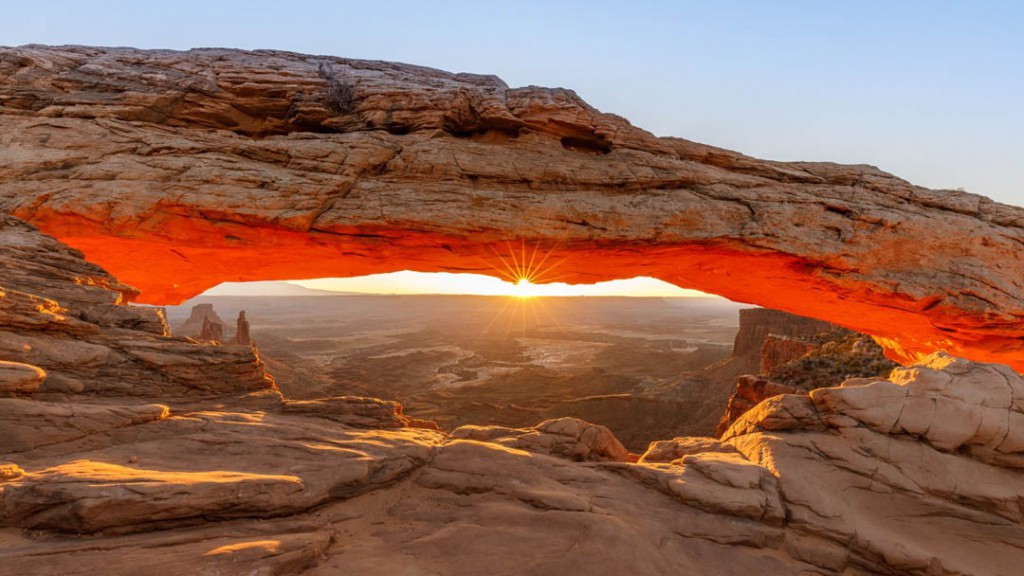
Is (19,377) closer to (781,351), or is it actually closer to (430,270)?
(430,270)

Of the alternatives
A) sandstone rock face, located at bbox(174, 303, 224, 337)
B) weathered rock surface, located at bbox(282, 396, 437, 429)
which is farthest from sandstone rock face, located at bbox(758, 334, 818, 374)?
sandstone rock face, located at bbox(174, 303, 224, 337)

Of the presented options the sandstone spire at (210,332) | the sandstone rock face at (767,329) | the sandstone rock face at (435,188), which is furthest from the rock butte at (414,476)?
the sandstone spire at (210,332)

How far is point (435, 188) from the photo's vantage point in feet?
→ 40.4

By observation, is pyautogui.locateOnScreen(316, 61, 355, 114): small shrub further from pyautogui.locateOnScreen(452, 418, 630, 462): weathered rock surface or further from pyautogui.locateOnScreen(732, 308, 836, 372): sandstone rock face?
pyautogui.locateOnScreen(732, 308, 836, 372): sandstone rock face

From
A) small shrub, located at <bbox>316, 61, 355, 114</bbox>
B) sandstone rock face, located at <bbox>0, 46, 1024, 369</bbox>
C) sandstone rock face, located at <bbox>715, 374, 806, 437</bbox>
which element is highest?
small shrub, located at <bbox>316, 61, 355, 114</bbox>

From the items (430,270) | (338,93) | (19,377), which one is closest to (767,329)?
(430,270)

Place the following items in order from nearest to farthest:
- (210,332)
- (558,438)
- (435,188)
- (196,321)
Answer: (558,438), (435,188), (210,332), (196,321)

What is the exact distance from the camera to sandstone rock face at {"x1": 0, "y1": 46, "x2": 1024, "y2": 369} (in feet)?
37.3

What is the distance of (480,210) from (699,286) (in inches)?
399

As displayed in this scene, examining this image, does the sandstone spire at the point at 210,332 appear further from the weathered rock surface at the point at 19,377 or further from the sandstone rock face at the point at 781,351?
the sandstone rock face at the point at 781,351

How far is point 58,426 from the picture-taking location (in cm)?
639

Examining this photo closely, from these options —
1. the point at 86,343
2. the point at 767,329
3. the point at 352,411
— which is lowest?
the point at 352,411

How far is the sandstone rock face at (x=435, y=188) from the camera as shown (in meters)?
11.4

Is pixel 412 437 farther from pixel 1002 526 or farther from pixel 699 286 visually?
pixel 699 286
